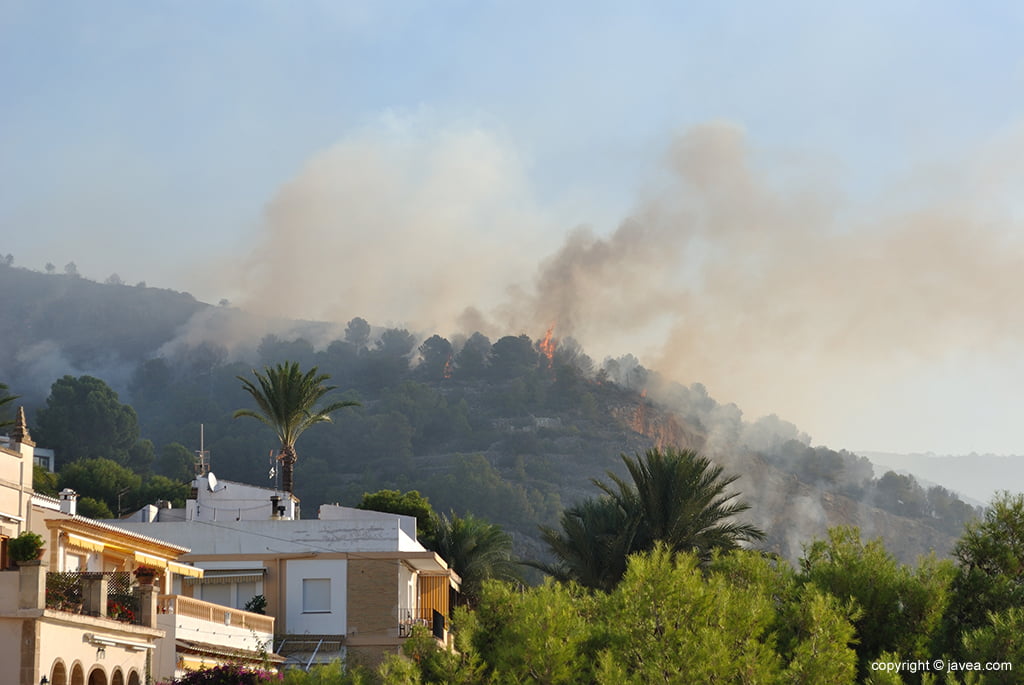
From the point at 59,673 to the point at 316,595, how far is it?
703 inches

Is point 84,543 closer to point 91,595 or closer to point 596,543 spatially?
point 91,595

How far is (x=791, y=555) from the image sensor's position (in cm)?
19688

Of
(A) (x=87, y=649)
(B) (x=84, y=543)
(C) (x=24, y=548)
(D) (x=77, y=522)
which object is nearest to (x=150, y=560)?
(B) (x=84, y=543)

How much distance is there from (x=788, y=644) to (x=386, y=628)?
24.7 m

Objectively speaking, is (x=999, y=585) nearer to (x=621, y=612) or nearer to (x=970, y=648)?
(x=970, y=648)

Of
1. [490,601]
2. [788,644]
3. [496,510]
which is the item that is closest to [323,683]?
[490,601]

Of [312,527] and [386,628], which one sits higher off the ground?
[312,527]

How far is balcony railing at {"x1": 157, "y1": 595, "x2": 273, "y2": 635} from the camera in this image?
37312 mm

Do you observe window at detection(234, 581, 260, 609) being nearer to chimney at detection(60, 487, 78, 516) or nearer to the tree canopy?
chimney at detection(60, 487, 78, 516)

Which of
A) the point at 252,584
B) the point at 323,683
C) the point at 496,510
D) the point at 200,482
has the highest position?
the point at 496,510

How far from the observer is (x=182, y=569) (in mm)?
42062

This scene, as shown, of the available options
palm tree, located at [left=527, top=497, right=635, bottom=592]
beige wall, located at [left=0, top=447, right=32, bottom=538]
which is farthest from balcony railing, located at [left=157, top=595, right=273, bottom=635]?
palm tree, located at [left=527, top=497, right=635, bottom=592]

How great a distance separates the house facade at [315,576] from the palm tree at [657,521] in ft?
20.9

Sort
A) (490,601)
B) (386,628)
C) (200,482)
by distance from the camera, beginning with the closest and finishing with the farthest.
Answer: (490,601)
(386,628)
(200,482)
